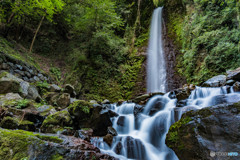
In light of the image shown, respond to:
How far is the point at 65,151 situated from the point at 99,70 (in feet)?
30.7

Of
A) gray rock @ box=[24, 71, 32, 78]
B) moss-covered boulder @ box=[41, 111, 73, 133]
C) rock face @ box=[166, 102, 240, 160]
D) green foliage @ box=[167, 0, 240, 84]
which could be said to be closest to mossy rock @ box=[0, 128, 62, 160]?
moss-covered boulder @ box=[41, 111, 73, 133]

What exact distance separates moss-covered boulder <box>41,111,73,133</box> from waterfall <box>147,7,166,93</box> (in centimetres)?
685

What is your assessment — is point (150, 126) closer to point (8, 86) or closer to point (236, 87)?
point (236, 87)

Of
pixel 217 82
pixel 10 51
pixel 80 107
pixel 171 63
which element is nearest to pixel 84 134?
pixel 80 107

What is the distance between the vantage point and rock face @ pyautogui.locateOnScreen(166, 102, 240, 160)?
2.19m

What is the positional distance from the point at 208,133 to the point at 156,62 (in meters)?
9.01

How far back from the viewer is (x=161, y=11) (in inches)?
557

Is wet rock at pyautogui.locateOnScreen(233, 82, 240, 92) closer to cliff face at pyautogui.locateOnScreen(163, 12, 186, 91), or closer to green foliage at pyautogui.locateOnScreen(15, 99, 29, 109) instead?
cliff face at pyautogui.locateOnScreen(163, 12, 186, 91)

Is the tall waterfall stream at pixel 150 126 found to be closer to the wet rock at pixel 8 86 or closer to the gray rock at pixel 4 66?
the wet rock at pixel 8 86

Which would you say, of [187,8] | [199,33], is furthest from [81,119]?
[187,8]

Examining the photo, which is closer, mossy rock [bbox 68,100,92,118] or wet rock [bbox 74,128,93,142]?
wet rock [bbox 74,128,93,142]

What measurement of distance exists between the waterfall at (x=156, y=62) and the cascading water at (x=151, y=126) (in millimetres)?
3594

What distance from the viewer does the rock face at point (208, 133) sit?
219 centimetres

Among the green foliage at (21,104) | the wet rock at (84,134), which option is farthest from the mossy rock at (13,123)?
the wet rock at (84,134)
